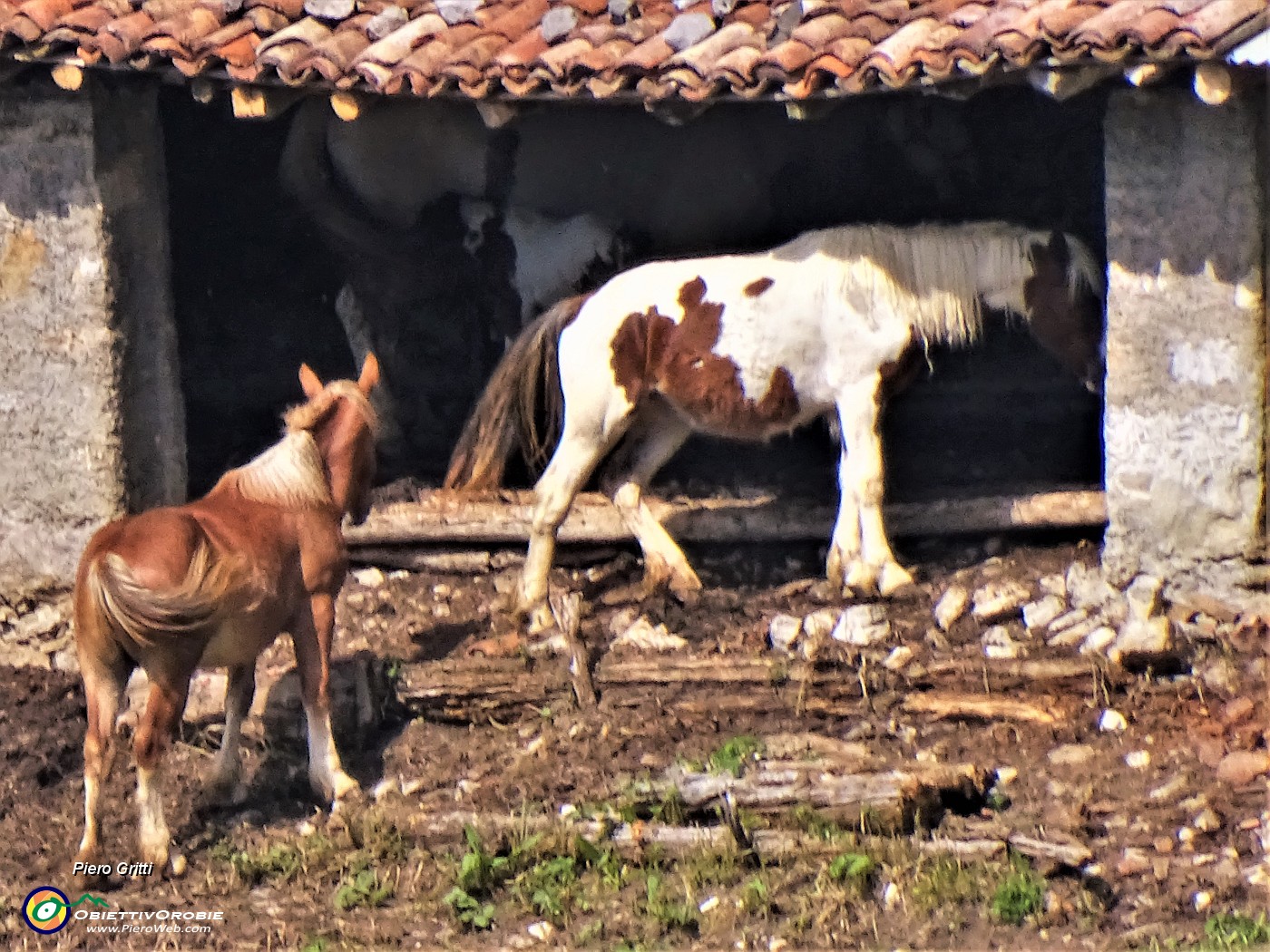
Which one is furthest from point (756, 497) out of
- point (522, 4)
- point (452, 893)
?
point (452, 893)

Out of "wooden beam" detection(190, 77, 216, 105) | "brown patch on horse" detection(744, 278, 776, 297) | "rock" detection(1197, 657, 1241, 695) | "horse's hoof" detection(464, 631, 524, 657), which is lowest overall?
"rock" detection(1197, 657, 1241, 695)

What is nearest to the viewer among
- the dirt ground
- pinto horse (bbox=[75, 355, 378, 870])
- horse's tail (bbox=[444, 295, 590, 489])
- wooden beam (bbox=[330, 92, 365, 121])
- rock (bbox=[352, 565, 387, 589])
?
the dirt ground

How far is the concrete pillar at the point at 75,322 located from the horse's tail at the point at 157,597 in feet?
6.39

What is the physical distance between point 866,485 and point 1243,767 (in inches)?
90.0

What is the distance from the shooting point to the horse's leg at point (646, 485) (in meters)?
9.09

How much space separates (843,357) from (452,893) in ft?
10.6

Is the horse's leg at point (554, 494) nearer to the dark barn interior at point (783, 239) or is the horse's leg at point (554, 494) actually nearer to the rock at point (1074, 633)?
the dark barn interior at point (783, 239)

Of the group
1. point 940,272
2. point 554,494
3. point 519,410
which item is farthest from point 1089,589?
point 519,410

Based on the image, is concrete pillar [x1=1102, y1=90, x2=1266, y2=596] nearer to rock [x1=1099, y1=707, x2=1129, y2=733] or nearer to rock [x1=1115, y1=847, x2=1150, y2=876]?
rock [x1=1099, y1=707, x2=1129, y2=733]

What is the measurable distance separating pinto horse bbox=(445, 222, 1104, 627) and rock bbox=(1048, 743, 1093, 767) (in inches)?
55.4

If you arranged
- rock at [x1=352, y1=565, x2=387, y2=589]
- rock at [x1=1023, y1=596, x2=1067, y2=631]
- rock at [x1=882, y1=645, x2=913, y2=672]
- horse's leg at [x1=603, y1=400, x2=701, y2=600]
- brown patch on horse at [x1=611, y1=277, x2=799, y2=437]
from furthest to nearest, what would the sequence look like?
1. rock at [x1=352, y1=565, x2=387, y2=589]
2. horse's leg at [x1=603, y1=400, x2=701, y2=600]
3. brown patch on horse at [x1=611, y1=277, x2=799, y2=437]
4. rock at [x1=1023, y1=596, x2=1067, y2=631]
5. rock at [x1=882, y1=645, x2=913, y2=672]

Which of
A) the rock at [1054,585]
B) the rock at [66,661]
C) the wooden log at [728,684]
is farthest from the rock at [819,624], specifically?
the rock at [66,661]

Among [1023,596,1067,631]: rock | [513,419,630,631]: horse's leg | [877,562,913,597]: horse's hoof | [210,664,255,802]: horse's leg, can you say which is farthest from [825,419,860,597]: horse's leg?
[210,664,255,802]: horse's leg

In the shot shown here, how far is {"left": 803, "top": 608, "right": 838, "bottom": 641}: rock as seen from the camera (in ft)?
27.7
